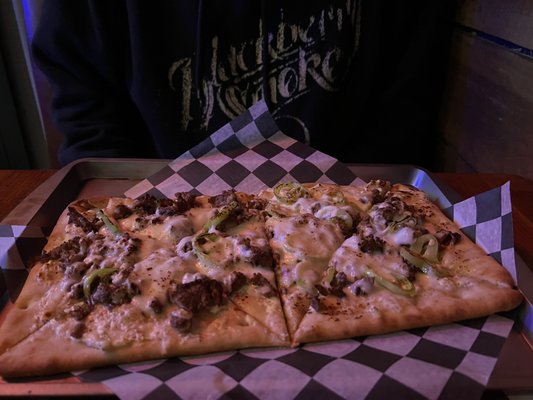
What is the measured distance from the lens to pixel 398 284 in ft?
4.75

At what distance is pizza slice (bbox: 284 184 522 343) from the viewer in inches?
52.7

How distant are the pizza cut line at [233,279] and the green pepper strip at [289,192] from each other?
16 mm

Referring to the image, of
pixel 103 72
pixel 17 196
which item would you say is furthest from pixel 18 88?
pixel 17 196

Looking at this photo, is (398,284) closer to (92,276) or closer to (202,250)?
(202,250)

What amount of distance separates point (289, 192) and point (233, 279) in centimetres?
57

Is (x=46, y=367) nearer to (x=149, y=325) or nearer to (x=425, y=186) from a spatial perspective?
(x=149, y=325)

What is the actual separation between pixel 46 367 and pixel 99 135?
1.55 meters

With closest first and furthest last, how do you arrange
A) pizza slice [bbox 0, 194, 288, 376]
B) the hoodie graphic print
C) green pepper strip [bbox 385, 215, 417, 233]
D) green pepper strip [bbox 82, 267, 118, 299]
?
pizza slice [bbox 0, 194, 288, 376] → green pepper strip [bbox 82, 267, 118, 299] → green pepper strip [bbox 385, 215, 417, 233] → the hoodie graphic print

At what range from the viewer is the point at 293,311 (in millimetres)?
1377

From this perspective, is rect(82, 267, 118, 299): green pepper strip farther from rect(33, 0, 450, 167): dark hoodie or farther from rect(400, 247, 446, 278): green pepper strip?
rect(33, 0, 450, 167): dark hoodie

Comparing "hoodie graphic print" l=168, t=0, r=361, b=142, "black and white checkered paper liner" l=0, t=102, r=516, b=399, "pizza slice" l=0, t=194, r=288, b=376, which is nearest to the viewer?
"black and white checkered paper liner" l=0, t=102, r=516, b=399

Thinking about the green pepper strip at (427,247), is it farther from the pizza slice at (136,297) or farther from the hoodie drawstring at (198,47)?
the hoodie drawstring at (198,47)

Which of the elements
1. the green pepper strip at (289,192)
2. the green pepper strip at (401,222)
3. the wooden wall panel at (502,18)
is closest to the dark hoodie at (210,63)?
the wooden wall panel at (502,18)

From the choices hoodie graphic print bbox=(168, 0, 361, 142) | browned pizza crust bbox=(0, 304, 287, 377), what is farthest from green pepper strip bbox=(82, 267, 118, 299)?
hoodie graphic print bbox=(168, 0, 361, 142)
